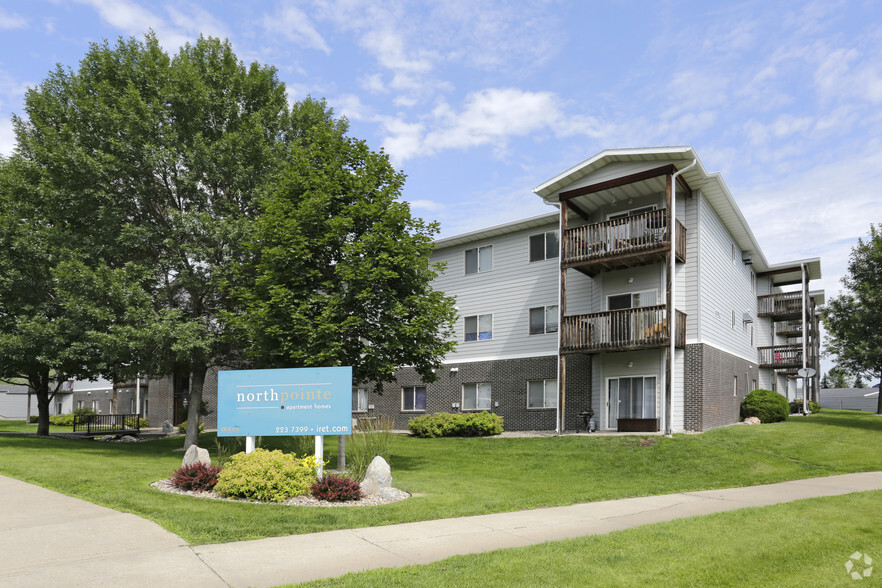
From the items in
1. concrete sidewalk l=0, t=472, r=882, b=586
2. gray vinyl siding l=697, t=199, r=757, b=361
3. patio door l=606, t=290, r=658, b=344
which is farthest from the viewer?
gray vinyl siding l=697, t=199, r=757, b=361

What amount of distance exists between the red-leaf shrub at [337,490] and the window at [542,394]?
47.6ft

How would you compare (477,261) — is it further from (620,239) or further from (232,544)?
(232,544)

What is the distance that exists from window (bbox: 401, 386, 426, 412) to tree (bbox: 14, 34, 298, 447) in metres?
9.82

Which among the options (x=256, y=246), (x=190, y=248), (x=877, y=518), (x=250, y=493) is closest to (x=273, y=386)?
(x=250, y=493)

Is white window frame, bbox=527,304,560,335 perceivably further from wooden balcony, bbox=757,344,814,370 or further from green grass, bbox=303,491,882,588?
green grass, bbox=303,491,882,588

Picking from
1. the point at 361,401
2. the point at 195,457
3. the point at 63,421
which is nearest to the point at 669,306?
the point at 195,457

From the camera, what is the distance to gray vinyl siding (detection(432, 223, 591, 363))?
25500 mm

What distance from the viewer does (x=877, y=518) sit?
9195 millimetres

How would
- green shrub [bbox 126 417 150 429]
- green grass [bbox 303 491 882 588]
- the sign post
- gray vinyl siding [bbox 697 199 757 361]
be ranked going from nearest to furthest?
green grass [bbox 303 491 882 588]
the sign post
gray vinyl siding [bbox 697 199 757 361]
green shrub [bbox 126 417 150 429]

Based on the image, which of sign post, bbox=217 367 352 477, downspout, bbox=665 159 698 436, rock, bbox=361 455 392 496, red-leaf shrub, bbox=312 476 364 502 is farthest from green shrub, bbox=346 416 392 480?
downspout, bbox=665 159 698 436

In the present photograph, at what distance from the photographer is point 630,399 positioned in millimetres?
22000

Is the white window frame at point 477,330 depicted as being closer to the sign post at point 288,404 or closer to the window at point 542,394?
the window at point 542,394

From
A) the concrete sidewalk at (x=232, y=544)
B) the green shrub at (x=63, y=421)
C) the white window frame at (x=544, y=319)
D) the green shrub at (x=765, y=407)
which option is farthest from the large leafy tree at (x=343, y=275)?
the green shrub at (x=63, y=421)

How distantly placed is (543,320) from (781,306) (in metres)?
15.9
